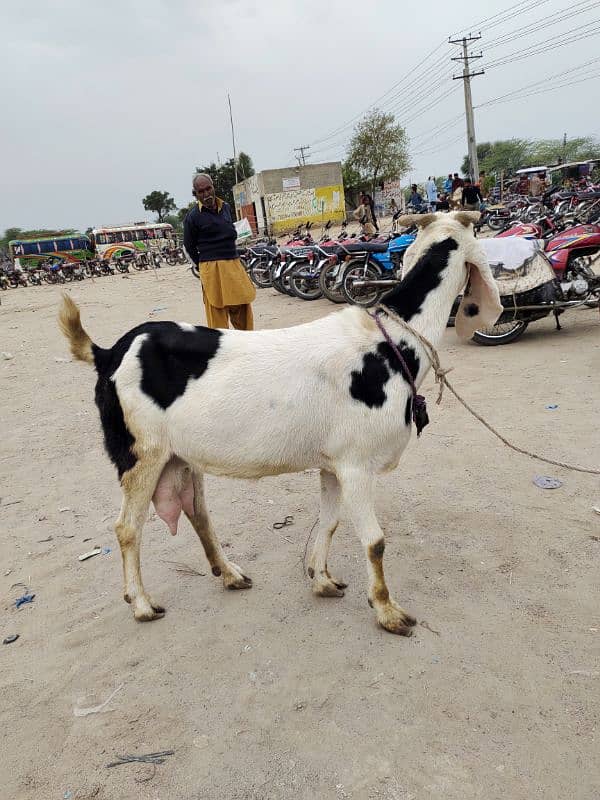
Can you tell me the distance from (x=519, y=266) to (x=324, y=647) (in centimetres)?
557

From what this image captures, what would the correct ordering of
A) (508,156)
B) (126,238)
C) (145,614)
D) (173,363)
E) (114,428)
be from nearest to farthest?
1. (173,363)
2. (114,428)
3. (145,614)
4. (126,238)
5. (508,156)

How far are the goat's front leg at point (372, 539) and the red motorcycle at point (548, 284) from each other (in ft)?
15.8

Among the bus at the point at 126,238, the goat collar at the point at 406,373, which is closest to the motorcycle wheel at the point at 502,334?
the goat collar at the point at 406,373

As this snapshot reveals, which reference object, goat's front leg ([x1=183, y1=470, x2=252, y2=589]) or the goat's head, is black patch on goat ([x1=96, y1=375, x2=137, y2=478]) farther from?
the goat's head

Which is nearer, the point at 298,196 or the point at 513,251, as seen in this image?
the point at 513,251

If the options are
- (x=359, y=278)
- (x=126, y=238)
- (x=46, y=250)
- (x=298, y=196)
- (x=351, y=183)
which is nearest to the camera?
(x=359, y=278)

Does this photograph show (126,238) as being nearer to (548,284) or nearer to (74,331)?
(548,284)

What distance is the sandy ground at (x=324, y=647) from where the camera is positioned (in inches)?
78.6

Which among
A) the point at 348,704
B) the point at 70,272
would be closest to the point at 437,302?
the point at 348,704

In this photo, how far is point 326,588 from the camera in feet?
9.55

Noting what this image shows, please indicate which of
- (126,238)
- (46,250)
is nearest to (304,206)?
(126,238)

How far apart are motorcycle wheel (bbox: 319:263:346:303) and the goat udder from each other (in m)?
8.50

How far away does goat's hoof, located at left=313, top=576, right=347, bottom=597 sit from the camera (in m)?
2.91

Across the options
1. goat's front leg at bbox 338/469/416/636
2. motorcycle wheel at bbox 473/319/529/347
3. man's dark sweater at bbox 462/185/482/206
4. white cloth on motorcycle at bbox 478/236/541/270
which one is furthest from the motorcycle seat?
goat's front leg at bbox 338/469/416/636
